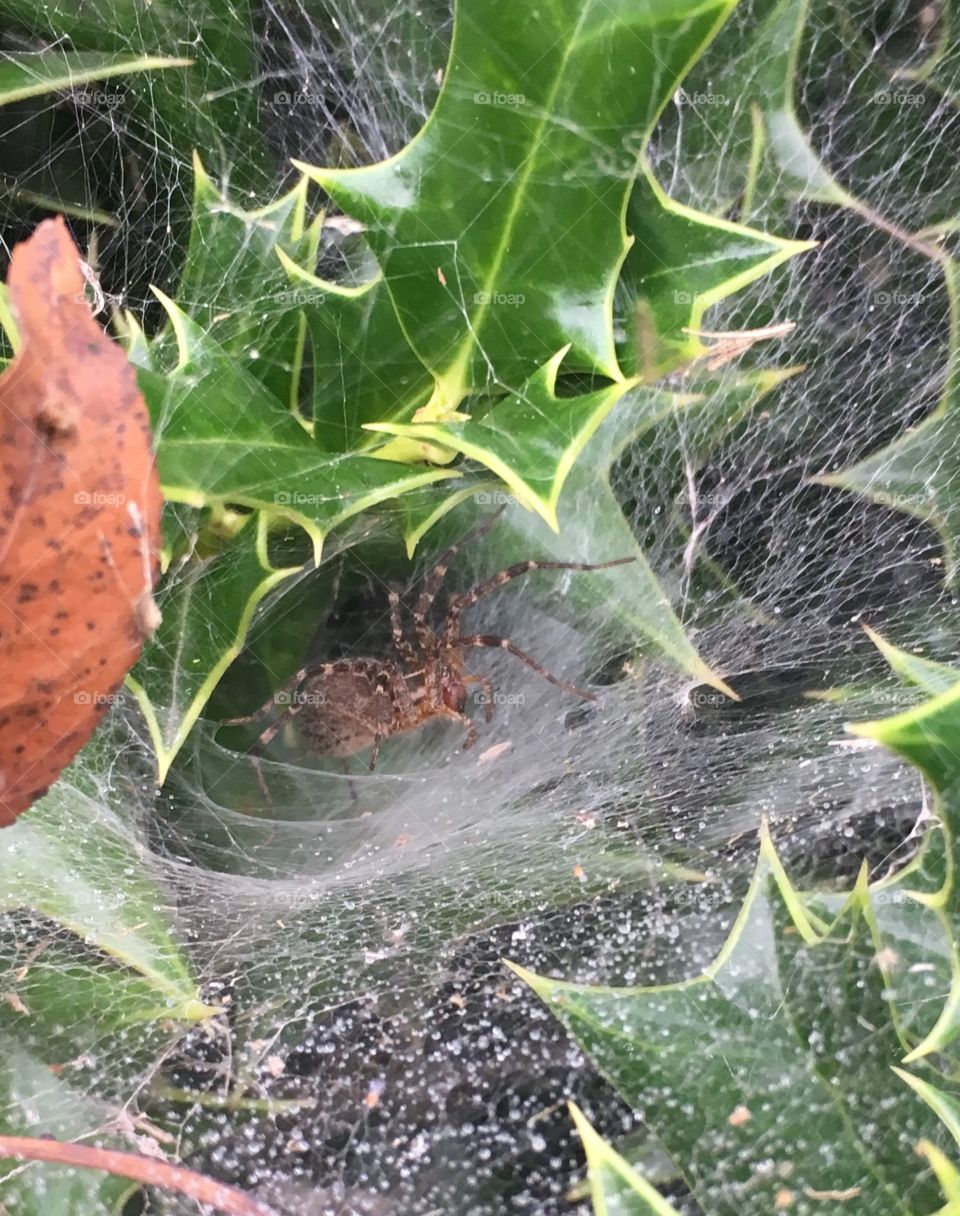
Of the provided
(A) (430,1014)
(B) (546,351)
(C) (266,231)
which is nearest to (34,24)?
(C) (266,231)

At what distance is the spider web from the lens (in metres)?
0.71

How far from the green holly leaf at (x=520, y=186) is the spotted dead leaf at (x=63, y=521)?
23 centimetres

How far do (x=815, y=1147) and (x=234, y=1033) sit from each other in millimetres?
443

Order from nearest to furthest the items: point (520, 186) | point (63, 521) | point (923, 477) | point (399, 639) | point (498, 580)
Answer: point (63, 521) < point (520, 186) < point (923, 477) < point (498, 580) < point (399, 639)

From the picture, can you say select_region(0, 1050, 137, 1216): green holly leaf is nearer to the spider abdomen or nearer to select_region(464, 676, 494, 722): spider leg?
the spider abdomen

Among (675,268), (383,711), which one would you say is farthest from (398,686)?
(675,268)

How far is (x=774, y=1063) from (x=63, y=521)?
0.56 meters

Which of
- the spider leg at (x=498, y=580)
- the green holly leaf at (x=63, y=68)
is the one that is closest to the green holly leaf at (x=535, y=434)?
the spider leg at (x=498, y=580)

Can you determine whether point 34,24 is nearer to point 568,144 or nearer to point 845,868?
point 568,144

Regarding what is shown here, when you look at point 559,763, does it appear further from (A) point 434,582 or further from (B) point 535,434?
(B) point 535,434

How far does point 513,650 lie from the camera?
104 centimetres

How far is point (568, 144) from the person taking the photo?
1.96 ft

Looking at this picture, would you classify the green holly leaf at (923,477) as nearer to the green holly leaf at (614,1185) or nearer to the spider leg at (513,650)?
the spider leg at (513,650)

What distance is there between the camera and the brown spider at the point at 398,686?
90 cm
